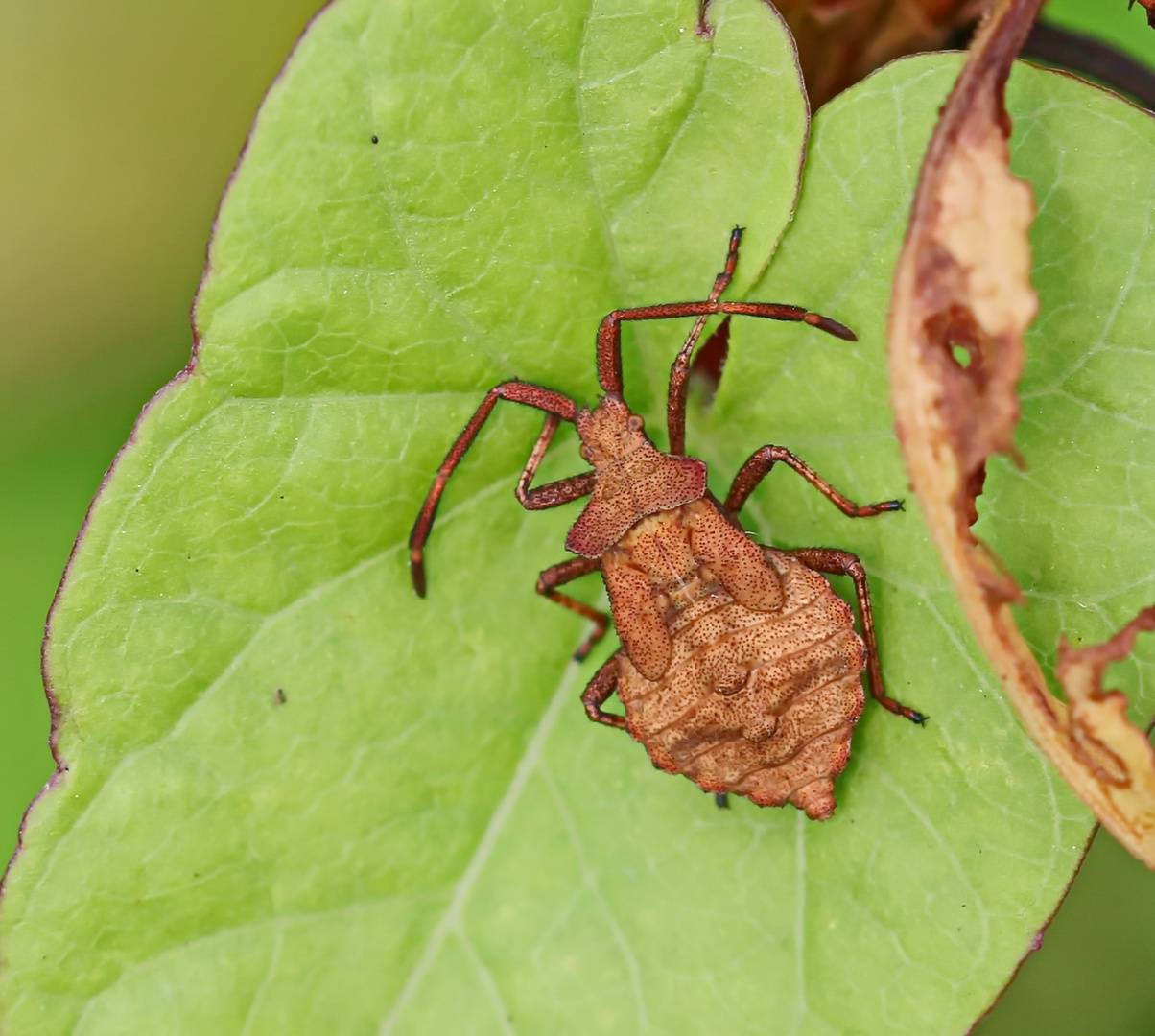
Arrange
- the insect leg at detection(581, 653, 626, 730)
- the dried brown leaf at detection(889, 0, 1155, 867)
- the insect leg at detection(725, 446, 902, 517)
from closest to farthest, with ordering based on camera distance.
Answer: the dried brown leaf at detection(889, 0, 1155, 867), the insect leg at detection(725, 446, 902, 517), the insect leg at detection(581, 653, 626, 730)

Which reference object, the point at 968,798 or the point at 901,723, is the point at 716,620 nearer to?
the point at 901,723

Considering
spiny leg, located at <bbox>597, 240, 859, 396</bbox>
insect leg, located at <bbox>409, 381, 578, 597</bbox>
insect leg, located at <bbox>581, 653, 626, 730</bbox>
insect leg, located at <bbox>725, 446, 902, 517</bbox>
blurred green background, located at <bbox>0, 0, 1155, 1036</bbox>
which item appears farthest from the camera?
blurred green background, located at <bbox>0, 0, 1155, 1036</bbox>

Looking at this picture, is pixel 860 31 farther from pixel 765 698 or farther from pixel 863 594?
pixel 765 698

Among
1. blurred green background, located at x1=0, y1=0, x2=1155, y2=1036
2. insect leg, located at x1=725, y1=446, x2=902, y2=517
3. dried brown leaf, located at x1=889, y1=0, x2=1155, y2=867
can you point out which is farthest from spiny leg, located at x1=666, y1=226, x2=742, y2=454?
blurred green background, located at x1=0, y1=0, x2=1155, y2=1036

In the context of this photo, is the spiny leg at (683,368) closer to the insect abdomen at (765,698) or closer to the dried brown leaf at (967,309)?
the insect abdomen at (765,698)

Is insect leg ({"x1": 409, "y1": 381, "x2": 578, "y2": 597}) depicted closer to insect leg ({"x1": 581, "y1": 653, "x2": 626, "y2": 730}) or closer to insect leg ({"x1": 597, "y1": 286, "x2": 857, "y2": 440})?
insect leg ({"x1": 597, "y1": 286, "x2": 857, "y2": 440})

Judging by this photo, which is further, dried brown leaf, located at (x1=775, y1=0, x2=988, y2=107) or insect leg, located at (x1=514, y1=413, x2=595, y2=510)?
insect leg, located at (x1=514, y1=413, x2=595, y2=510)

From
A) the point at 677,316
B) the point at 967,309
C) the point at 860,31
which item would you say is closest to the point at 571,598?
the point at 677,316

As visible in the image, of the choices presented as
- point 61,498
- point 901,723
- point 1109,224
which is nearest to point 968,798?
point 901,723
